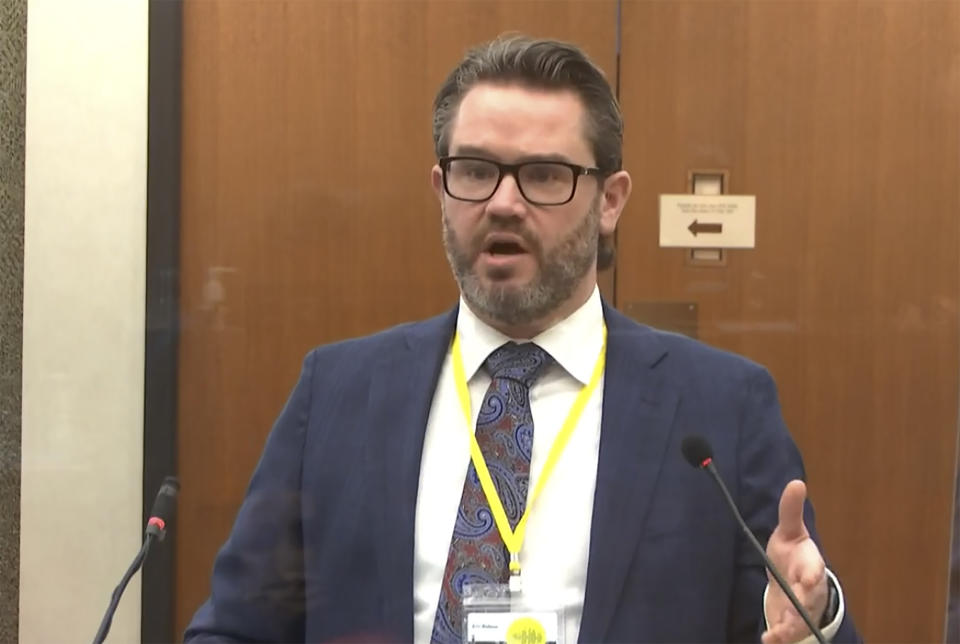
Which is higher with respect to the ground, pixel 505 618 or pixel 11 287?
pixel 11 287

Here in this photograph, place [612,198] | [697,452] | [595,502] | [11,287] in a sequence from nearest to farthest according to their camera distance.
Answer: [697,452] < [595,502] < [612,198] < [11,287]

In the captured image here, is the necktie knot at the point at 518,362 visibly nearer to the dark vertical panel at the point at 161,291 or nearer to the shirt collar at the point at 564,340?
the shirt collar at the point at 564,340

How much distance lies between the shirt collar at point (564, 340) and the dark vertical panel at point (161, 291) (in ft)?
1.89

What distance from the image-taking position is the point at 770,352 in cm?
169

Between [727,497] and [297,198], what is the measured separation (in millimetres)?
944

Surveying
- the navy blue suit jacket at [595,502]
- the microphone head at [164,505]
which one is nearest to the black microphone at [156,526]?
the microphone head at [164,505]

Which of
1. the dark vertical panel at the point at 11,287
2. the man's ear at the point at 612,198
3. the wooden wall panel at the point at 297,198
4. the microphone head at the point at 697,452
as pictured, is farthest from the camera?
the wooden wall panel at the point at 297,198

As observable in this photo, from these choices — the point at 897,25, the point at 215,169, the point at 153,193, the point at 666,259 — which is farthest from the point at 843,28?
the point at 153,193

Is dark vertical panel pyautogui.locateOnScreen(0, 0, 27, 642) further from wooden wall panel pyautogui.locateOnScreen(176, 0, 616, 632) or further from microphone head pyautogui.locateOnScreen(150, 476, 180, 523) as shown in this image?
microphone head pyautogui.locateOnScreen(150, 476, 180, 523)

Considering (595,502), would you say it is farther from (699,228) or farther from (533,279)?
(699,228)

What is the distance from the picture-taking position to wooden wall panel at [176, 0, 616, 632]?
1.60m

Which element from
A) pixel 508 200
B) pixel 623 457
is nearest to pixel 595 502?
pixel 623 457

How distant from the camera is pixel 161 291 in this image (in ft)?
5.16

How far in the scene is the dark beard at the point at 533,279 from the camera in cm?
125
